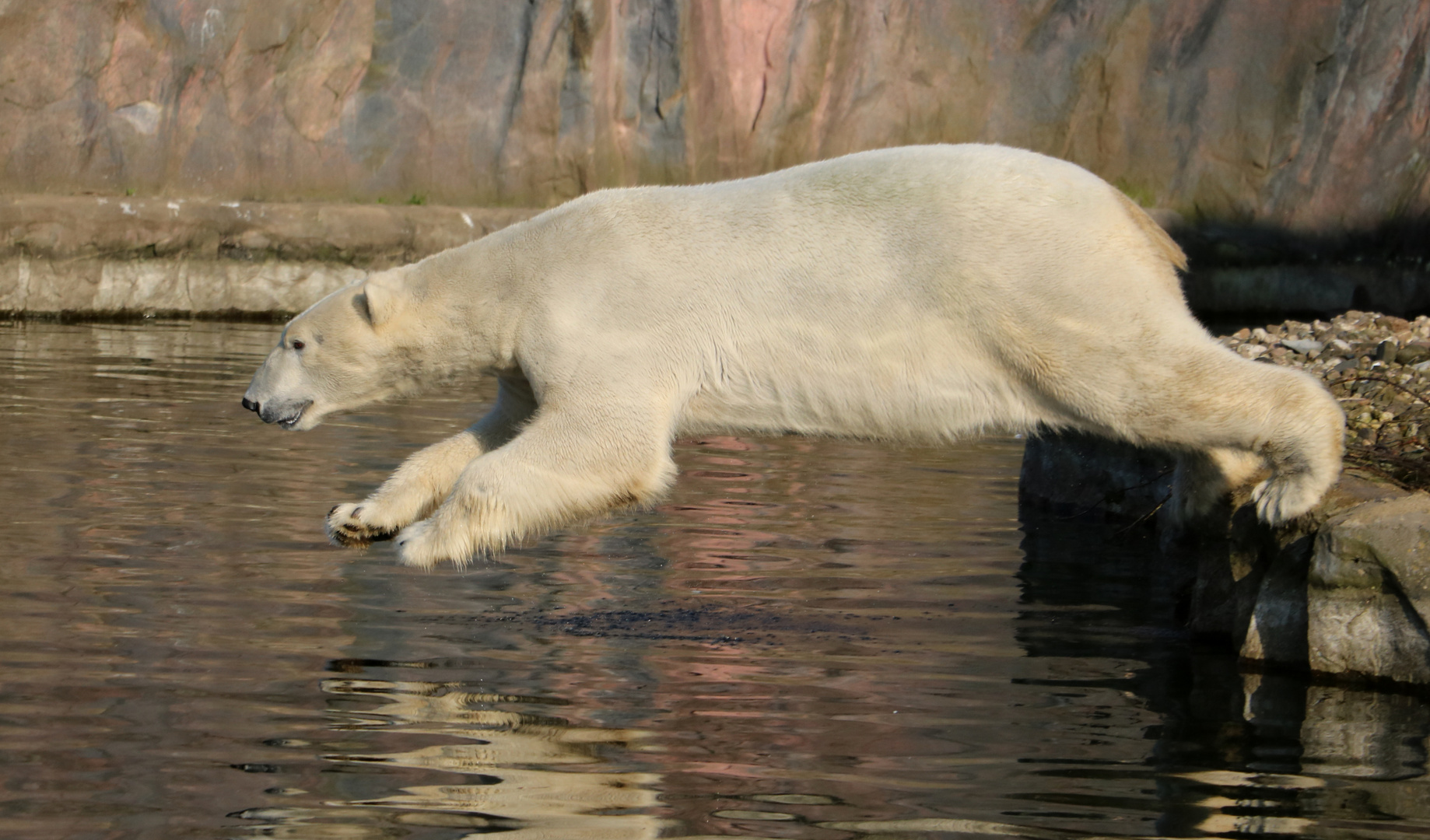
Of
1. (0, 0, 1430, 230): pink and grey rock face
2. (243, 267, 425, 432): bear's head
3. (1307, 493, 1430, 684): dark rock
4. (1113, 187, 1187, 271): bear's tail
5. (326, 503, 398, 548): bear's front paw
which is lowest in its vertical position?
(1307, 493, 1430, 684): dark rock

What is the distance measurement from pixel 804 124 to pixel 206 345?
8.28 m

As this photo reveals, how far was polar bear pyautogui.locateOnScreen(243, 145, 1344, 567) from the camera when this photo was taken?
418 cm

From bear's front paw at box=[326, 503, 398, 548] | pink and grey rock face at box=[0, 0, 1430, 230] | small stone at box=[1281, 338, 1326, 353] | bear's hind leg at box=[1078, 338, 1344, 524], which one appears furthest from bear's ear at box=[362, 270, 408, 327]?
pink and grey rock face at box=[0, 0, 1430, 230]

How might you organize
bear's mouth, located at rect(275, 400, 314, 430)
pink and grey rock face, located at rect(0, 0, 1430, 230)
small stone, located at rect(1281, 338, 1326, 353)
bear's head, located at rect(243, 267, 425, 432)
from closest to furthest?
1. bear's head, located at rect(243, 267, 425, 432)
2. bear's mouth, located at rect(275, 400, 314, 430)
3. small stone, located at rect(1281, 338, 1326, 353)
4. pink and grey rock face, located at rect(0, 0, 1430, 230)

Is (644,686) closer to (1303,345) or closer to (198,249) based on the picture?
(1303,345)

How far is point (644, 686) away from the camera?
4.10 metres

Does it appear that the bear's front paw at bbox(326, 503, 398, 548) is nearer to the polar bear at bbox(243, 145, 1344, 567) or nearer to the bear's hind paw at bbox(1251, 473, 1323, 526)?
the polar bear at bbox(243, 145, 1344, 567)

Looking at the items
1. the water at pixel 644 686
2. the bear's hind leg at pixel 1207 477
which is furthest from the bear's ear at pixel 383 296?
the bear's hind leg at pixel 1207 477

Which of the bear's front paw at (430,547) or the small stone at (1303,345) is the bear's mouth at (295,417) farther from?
the small stone at (1303,345)

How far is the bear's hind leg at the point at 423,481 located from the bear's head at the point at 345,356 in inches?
9.6

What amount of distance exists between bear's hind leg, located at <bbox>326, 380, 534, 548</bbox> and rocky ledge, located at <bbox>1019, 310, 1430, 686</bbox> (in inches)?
84.5

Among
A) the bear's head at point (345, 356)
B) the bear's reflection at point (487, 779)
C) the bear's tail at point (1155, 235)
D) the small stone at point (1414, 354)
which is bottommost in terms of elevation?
the bear's reflection at point (487, 779)

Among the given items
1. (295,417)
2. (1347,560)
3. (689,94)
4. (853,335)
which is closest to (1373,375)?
(1347,560)

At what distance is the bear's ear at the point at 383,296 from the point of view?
15.1ft
